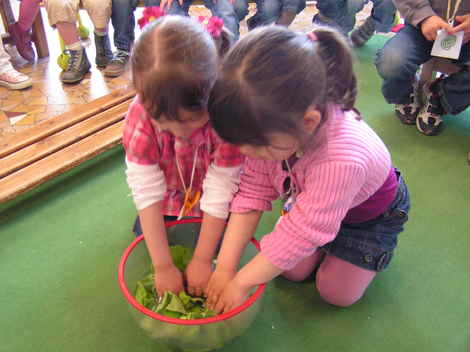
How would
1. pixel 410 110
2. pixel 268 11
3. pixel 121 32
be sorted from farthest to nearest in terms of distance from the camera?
1. pixel 268 11
2. pixel 121 32
3. pixel 410 110

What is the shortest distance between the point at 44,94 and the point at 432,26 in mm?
1376

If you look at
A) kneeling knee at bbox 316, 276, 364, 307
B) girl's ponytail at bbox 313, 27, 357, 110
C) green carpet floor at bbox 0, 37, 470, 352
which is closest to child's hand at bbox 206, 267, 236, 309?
green carpet floor at bbox 0, 37, 470, 352

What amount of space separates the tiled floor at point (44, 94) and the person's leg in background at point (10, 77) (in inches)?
0.8

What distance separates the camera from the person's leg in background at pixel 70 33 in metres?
1.57

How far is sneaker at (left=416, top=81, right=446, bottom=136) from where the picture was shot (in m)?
1.37

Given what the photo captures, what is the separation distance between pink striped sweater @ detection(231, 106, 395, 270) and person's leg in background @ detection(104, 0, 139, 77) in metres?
1.28

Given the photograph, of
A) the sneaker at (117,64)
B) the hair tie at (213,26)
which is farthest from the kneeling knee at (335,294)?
the sneaker at (117,64)

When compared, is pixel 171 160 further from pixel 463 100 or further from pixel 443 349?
pixel 463 100

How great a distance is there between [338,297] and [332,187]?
0.33 m

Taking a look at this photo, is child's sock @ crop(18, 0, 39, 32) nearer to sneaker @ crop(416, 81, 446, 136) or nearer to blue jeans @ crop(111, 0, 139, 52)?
blue jeans @ crop(111, 0, 139, 52)

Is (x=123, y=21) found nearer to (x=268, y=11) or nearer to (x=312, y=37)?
(x=268, y=11)

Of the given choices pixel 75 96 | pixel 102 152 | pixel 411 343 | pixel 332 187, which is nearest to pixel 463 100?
pixel 411 343

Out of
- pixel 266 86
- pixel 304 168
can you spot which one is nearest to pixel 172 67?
pixel 266 86

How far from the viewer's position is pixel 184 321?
21.6 inches
